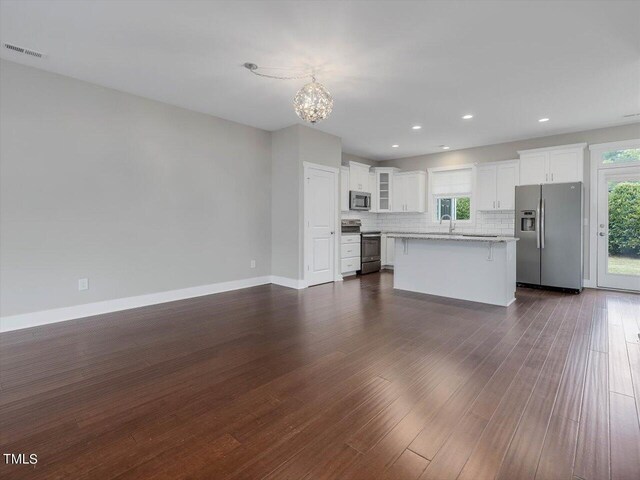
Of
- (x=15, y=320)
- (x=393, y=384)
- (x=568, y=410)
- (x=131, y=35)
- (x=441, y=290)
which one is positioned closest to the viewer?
(x=568, y=410)

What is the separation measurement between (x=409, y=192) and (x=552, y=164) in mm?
2825

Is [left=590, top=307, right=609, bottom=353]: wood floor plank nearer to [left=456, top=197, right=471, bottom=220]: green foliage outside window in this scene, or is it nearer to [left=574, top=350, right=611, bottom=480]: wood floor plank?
[left=574, top=350, right=611, bottom=480]: wood floor plank

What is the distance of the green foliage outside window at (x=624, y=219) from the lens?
512cm

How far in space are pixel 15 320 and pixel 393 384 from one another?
3948 millimetres

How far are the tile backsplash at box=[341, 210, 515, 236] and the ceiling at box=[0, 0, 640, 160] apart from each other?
2.24m

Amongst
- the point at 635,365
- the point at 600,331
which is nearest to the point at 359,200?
the point at 600,331

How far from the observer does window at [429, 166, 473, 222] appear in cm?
700

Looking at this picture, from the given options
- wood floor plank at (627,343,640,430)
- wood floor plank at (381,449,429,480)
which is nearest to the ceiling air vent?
wood floor plank at (381,449,429,480)

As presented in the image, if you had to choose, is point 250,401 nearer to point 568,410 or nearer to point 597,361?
point 568,410

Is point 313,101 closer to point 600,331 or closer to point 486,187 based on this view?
point 600,331

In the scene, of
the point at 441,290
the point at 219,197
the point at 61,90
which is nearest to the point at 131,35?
the point at 61,90

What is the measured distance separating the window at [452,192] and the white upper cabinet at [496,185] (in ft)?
1.08

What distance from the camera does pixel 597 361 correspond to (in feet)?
8.55

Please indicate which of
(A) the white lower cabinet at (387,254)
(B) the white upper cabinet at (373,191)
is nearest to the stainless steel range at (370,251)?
(A) the white lower cabinet at (387,254)
